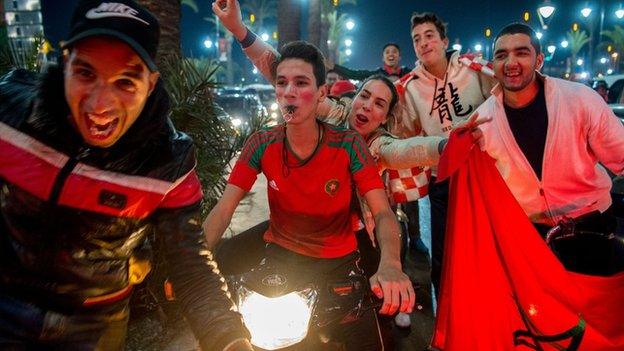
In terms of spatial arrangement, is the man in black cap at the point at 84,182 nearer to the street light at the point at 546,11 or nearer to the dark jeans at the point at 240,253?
the dark jeans at the point at 240,253

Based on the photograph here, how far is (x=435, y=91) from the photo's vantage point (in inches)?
177

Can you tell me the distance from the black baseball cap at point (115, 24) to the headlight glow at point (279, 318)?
45.7 inches

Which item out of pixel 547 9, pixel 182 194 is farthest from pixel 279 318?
pixel 547 9

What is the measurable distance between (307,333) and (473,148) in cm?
200

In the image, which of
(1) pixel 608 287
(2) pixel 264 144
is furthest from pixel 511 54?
(2) pixel 264 144

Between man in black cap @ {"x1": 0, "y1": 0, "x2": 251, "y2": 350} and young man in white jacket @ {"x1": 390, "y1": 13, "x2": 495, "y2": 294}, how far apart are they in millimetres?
2936

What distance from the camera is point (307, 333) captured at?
1935 millimetres

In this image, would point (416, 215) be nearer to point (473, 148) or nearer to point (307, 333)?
point (473, 148)

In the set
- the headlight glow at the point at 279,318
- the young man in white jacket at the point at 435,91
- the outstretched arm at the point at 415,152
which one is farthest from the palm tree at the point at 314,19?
the headlight glow at the point at 279,318

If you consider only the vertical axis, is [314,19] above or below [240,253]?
above

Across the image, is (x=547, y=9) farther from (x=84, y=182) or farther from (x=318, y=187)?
(x=84, y=182)

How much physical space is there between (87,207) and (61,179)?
0.48ft

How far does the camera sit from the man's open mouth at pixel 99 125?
1690mm

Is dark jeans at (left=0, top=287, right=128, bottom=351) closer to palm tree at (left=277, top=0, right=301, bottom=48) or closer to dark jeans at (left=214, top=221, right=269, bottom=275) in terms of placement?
dark jeans at (left=214, top=221, right=269, bottom=275)
